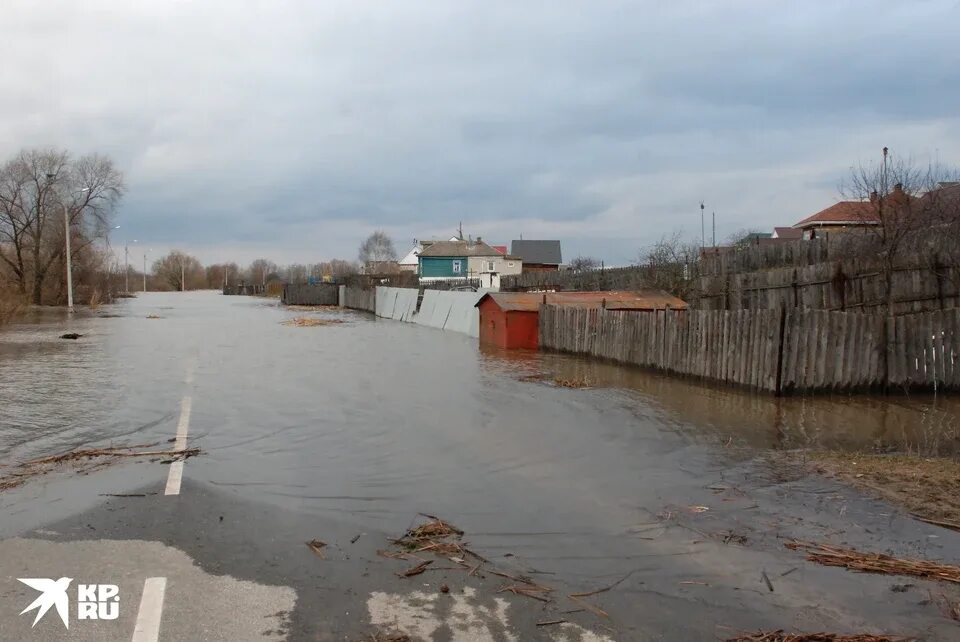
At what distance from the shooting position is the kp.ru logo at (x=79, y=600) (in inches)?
165

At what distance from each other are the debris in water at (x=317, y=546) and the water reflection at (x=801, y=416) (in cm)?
578

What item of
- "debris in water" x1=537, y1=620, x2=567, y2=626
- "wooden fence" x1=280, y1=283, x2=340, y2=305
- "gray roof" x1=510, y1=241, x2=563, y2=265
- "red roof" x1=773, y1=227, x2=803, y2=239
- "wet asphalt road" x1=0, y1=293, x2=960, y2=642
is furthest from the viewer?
"gray roof" x1=510, y1=241, x2=563, y2=265

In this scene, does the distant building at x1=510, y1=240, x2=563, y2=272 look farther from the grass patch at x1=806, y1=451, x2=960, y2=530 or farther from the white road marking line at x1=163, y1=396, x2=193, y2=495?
the grass patch at x1=806, y1=451, x2=960, y2=530

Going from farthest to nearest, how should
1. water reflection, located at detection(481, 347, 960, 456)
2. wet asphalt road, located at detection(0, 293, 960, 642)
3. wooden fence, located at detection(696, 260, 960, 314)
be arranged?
wooden fence, located at detection(696, 260, 960, 314)
water reflection, located at detection(481, 347, 960, 456)
wet asphalt road, located at detection(0, 293, 960, 642)

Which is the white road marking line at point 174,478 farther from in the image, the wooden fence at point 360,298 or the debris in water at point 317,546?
the wooden fence at point 360,298

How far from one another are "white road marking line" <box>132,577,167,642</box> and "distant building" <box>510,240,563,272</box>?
269ft

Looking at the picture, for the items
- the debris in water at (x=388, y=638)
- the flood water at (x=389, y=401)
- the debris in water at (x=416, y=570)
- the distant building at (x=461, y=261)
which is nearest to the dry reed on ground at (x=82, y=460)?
the flood water at (x=389, y=401)

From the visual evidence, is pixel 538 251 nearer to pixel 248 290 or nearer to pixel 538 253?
pixel 538 253

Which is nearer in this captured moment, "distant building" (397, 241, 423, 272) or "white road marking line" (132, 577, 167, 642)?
"white road marking line" (132, 577, 167, 642)

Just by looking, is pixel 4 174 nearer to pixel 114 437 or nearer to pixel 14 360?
pixel 14 360

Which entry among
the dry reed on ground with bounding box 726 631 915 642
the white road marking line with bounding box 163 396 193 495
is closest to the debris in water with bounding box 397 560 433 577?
the dry reed on ground with bounding box 726 631 915 642

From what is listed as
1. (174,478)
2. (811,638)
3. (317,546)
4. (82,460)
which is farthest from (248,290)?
(811,638)

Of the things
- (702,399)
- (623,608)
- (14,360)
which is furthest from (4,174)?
(623,608)

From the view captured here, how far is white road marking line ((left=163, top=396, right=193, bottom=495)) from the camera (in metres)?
7.03
